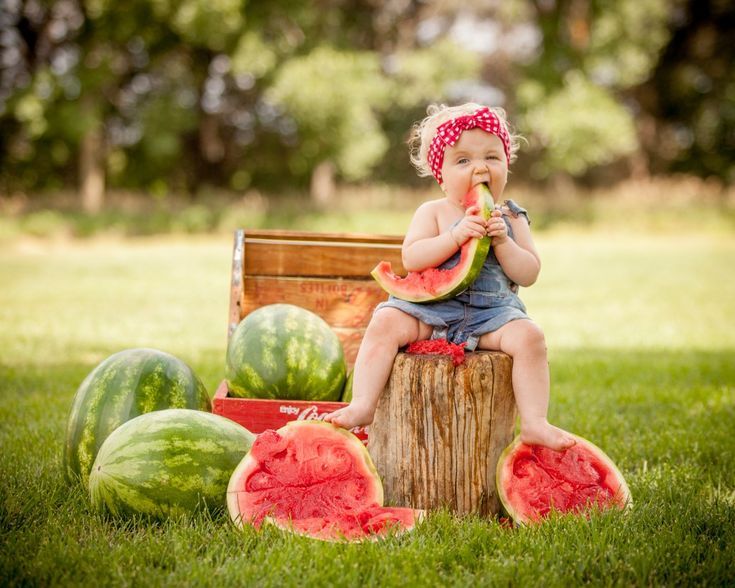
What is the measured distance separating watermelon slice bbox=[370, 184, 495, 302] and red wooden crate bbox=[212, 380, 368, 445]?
2.47 ft

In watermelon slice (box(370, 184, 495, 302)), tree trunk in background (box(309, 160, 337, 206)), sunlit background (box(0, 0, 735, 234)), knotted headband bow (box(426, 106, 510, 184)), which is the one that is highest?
sunlit background (box(0, 0, 735, 234))

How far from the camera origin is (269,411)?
156 inches

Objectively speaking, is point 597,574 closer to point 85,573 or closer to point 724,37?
point 85,573

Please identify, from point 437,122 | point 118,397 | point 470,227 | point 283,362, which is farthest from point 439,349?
point 118,397

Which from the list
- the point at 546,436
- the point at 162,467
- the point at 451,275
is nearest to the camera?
the point at 162,467

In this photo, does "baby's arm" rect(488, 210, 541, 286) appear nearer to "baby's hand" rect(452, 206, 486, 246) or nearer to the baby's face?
"baby's hand" rect(452, 206, 486, 246)

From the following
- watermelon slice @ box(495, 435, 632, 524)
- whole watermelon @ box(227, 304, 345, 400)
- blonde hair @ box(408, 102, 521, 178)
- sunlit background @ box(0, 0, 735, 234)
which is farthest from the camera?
sunlit background @ box(0, 0, 735, 234)

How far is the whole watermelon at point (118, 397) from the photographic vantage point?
3.63 m

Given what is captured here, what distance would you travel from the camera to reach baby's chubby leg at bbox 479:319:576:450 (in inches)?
131

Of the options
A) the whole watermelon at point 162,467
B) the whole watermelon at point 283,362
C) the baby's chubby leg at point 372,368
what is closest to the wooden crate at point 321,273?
the whole watermelon at point 283,362

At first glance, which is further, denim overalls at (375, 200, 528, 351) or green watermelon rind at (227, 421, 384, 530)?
denim overalls at (375, 200, 528, 351)

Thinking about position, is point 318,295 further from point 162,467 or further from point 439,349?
point 162,467

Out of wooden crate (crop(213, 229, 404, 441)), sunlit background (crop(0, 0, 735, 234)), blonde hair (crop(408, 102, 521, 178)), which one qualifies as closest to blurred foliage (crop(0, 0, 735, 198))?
sunlit background (crop(0, 0, 735, 234))

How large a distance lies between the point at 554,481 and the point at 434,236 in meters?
1.30
